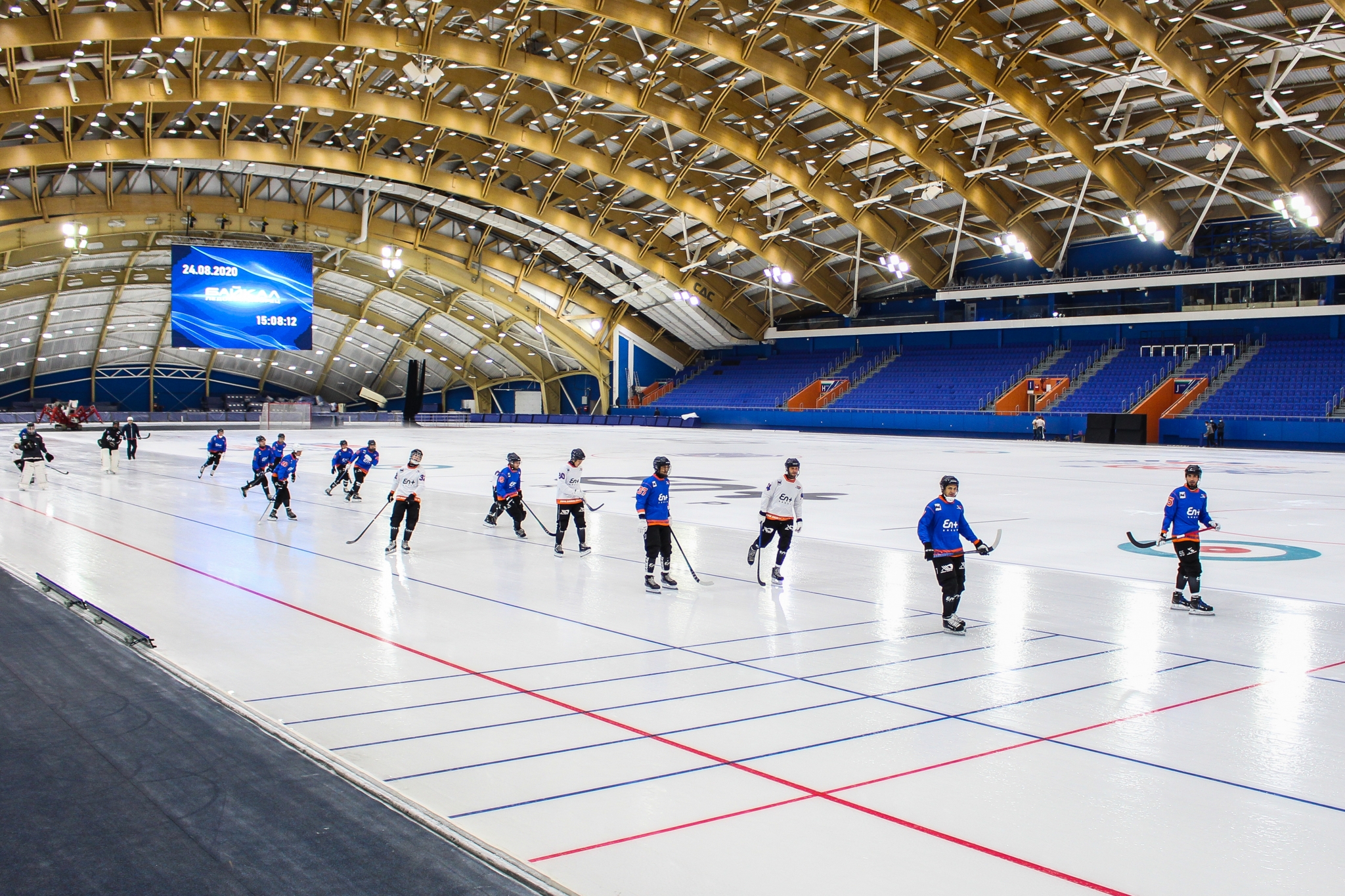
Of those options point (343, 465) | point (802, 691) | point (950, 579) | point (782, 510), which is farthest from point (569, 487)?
point (343, 465)

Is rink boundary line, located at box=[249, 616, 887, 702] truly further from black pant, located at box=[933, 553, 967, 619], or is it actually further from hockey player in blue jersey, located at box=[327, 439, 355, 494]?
hockey player in blue jersey, located at box=[327, 439, 355, 494]

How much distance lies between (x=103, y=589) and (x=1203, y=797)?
11067mm

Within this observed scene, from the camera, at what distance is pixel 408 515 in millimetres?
14750

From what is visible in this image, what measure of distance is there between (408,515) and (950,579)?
771cm

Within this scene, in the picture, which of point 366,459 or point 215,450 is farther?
point 215,450

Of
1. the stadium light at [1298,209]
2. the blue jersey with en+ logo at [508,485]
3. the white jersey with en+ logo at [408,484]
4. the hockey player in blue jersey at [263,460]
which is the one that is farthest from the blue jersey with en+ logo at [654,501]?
the stadium light at [1298,209]

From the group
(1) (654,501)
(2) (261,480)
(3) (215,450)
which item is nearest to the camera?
(1) (654,501)

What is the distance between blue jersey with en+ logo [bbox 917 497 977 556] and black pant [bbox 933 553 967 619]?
0.22 feet

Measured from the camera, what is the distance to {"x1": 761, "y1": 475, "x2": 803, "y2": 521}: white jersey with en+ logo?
1283cm

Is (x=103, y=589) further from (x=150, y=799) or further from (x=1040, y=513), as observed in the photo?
(x=1040, y=513)

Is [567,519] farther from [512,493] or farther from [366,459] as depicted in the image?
[366,459]

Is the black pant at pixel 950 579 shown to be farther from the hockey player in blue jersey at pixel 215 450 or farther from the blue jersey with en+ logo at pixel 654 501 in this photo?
the hockey player in blue jersey at pixel 215 450

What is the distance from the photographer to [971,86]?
4650cm

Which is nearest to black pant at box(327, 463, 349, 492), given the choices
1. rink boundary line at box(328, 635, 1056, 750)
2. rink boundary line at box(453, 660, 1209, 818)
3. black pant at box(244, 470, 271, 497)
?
black pant at box(244, 470, 271, 497)
